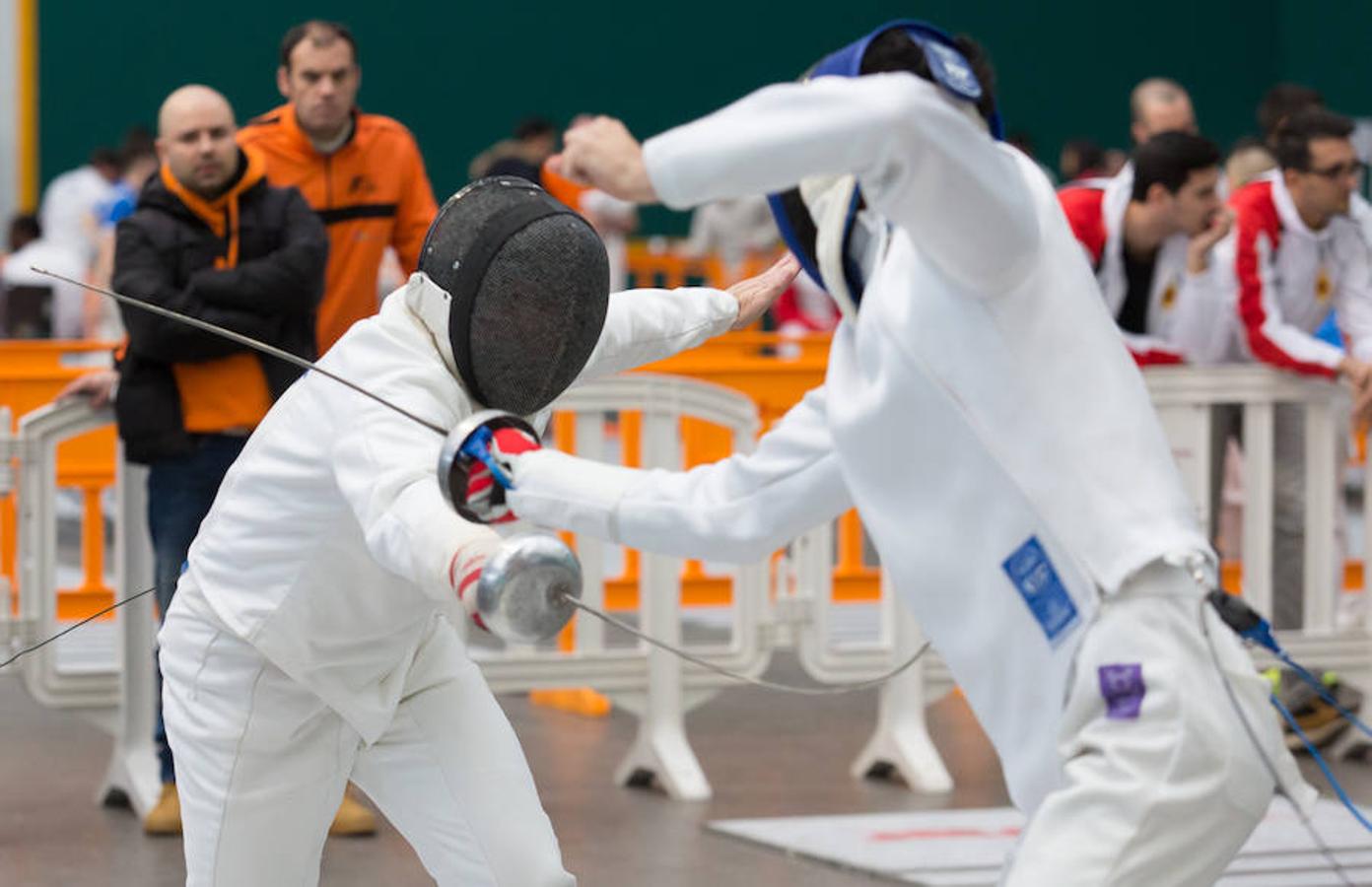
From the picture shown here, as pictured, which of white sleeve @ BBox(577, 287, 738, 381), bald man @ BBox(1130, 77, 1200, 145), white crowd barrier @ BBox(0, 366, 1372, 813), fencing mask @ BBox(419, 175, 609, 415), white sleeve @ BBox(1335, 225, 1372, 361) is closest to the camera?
fencing mask @ BBox(419, 175, 609, 415)

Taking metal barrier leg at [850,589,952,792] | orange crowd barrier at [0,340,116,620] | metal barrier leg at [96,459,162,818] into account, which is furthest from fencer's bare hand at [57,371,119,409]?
metal barrier leg at [850,589,952,792]

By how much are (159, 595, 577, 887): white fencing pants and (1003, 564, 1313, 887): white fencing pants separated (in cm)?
115

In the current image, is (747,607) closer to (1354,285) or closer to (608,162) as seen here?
(1354,285)

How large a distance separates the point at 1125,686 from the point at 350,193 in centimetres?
439

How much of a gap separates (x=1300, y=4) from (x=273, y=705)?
20.0 m

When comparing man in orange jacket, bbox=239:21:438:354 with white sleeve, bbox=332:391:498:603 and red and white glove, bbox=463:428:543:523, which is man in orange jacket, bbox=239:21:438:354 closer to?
white sleeve, bbox=332:391:498:603

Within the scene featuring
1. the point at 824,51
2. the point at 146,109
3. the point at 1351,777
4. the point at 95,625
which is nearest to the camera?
the point at 1351,777

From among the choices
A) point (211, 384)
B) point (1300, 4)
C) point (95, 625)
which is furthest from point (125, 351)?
point (1300, 4)

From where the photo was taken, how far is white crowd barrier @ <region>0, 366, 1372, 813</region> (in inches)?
260

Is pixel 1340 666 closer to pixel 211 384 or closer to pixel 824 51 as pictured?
pixel 211 384

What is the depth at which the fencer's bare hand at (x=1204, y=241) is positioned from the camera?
Result: 7098 mm

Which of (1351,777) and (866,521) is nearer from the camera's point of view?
(866,521)

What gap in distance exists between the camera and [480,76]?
21578 mm

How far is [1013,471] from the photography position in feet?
9.53
